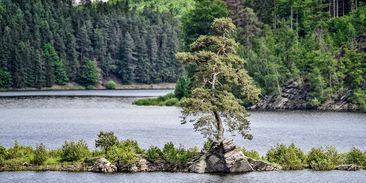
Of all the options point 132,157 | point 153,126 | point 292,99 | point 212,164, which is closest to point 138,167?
point 132,157

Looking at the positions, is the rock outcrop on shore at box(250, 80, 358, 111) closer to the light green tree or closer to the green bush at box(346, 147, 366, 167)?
the green bush at box(346, 147, 366, 167)

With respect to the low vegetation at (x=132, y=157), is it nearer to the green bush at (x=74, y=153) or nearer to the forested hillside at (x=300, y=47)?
the green bush at (x=74, y=153)

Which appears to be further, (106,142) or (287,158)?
(106,142)

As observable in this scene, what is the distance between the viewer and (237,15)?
562ft

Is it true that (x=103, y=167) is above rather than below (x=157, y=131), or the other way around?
above

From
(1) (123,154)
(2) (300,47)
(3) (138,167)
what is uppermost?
(2) (300,47)

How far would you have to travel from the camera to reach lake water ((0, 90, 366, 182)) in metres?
62.9

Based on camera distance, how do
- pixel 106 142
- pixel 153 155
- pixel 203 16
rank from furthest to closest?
pixel 203 16
pixel 106 142
pixel 153 155

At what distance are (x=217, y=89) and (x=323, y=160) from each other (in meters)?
11.2

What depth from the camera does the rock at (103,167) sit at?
214ft

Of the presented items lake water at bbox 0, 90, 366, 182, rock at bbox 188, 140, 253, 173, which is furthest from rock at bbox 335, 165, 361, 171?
rock at bbox 188, 140, 253, 173

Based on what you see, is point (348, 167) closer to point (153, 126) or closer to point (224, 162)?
point (224, 162)

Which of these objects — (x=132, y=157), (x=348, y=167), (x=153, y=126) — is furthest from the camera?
(x=153, y=126)

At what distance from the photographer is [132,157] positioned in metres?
66.5
